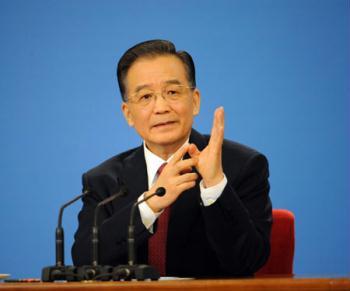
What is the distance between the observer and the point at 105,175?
2.62m

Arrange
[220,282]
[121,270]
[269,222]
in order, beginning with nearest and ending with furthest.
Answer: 1. [220,282]
2. [121,270]
3. [269,222]

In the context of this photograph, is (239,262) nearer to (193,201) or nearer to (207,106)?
(193,201)

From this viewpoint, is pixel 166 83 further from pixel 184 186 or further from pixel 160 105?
pixel 184 186

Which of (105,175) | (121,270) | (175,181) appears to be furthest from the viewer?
(105,175)

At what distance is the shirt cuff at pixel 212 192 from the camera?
2164mm

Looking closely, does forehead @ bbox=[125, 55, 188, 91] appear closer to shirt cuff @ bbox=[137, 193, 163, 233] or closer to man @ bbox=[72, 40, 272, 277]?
man @ bbox=[72, 40, 272, 277]

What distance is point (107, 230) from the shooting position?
7.45 feet

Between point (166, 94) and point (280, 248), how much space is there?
2.14 feet

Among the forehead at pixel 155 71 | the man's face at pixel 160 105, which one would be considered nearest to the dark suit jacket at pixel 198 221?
the man's face at pixel 160 105

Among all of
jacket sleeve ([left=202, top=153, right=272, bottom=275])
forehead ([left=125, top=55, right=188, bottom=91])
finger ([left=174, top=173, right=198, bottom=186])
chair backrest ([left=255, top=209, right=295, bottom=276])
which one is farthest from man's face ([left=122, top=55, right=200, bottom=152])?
chair backrest ([left=255, top=209, right=295, bottom=276])

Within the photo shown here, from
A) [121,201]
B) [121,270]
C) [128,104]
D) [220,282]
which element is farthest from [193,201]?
[220,282]

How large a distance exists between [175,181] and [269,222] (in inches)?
16.8

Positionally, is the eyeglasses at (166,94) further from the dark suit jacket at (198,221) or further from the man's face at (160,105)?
the dark suit jacket at (198,221)

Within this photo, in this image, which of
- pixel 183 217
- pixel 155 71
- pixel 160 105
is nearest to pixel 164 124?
pixel 160 105
